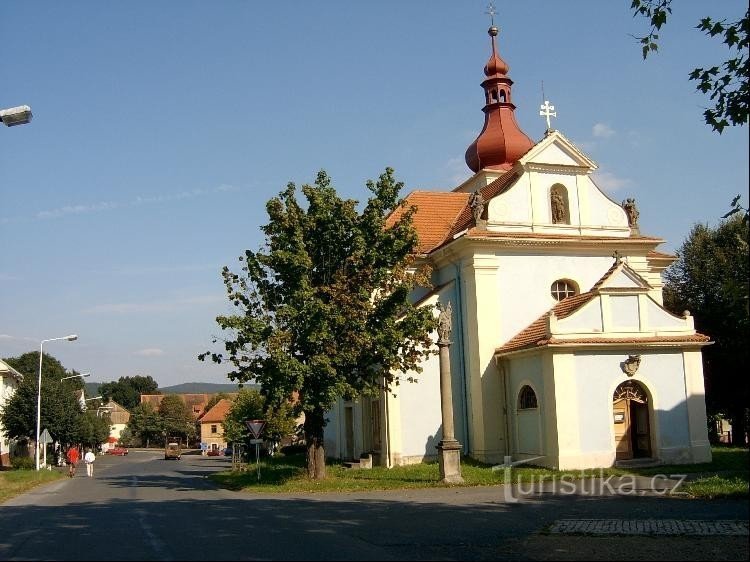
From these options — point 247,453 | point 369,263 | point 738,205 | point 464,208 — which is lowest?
point 247,453

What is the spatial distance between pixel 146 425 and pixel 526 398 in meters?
104

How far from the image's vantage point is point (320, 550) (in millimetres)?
10953

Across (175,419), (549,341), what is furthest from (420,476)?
(175,419)

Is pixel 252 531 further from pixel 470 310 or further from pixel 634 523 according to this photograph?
pixel 470 310

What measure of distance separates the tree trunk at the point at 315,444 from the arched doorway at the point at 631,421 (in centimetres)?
933

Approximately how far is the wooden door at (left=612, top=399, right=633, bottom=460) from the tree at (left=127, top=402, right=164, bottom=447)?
4075 inches

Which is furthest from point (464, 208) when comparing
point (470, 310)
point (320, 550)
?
point (320, 550)

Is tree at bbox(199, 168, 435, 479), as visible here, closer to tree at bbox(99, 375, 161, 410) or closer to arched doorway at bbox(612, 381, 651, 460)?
arched doorway at bbox(612, 381, 651, 460)

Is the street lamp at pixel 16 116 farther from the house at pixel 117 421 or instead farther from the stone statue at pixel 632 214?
the house at pixel 117 421

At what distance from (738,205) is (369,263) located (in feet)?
50.6

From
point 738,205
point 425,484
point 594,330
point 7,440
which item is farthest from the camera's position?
point 7,440

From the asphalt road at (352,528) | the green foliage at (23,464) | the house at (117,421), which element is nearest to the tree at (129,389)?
the house at (117,421)

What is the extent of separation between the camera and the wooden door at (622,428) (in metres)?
25.3

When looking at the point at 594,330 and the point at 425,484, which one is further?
the point at 594,330
